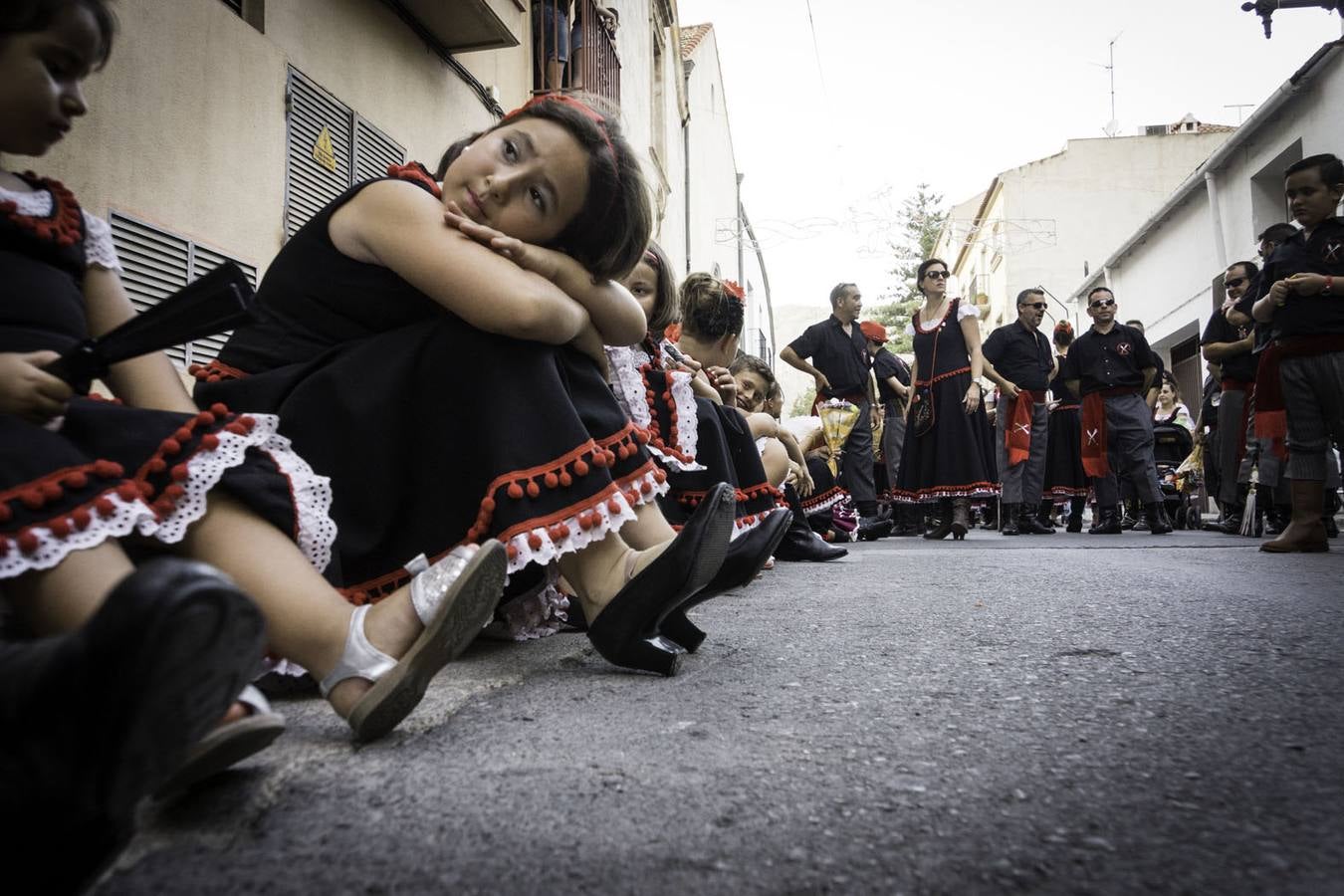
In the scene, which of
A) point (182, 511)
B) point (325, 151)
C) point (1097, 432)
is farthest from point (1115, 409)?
point (182, 511)

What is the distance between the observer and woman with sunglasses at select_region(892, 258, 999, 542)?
21.8ft

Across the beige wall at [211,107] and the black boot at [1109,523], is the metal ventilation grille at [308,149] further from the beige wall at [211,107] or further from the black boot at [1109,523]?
the black boot at [1109,523]

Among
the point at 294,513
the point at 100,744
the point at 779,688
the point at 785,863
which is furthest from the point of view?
the point at 779,688

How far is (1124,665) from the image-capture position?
156 centimetres

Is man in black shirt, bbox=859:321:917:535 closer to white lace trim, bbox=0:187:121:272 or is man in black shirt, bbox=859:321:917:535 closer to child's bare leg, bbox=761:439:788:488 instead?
child's bare leg, bbox=761:439:788:488

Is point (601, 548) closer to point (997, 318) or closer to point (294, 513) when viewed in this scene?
point (294, 513)

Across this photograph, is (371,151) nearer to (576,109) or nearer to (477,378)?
(576,109)

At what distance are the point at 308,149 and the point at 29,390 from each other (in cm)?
365

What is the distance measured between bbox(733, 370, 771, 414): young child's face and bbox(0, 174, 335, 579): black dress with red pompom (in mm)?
3385

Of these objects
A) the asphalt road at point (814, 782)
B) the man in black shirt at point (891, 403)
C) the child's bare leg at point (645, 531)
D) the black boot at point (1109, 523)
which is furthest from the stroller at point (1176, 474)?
the child's bare leg at point (645, 531)

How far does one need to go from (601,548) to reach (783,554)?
2.95 m

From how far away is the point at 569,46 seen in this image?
25.2ft

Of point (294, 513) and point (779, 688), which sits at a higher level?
point (294, 513)

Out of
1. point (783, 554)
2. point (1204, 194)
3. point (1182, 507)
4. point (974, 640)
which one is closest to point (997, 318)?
point (1204, 194)
